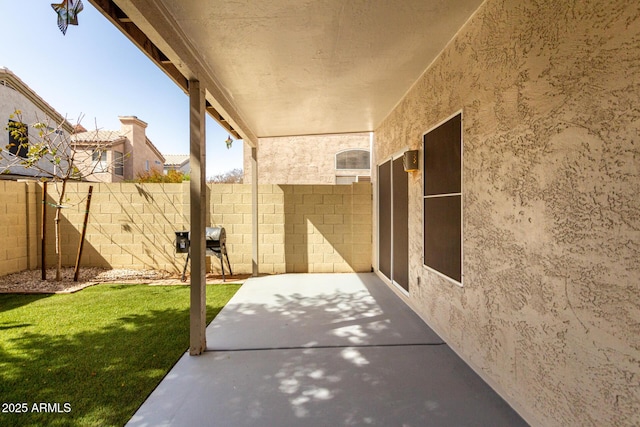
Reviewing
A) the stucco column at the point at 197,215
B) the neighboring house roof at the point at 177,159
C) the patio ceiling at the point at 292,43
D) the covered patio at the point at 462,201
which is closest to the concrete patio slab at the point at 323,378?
the covered patio at the point at 462,201

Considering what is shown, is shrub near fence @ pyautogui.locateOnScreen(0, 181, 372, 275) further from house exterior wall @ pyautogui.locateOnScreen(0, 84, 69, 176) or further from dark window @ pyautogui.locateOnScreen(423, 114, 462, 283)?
house exterior wall @ pyautogui.locateOnScreen(0, 84, 69, 176)

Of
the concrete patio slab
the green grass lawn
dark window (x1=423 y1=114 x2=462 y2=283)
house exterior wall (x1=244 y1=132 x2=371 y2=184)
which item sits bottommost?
the concrete patio slab

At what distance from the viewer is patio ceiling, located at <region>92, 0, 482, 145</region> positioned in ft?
8.38

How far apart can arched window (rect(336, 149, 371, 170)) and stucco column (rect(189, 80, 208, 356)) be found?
37.8 feet

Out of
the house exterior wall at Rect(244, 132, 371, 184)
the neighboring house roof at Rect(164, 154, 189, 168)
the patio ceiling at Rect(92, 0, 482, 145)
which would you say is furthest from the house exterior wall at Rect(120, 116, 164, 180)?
the patio ceiling at Rect(92, 0, 482, 145)

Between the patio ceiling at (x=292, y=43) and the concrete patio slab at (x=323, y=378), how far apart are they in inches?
115

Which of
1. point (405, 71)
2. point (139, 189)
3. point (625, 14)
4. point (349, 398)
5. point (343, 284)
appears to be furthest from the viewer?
point (139, 189)

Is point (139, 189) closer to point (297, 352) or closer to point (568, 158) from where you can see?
point (297, 352)

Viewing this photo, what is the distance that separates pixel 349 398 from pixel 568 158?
2253mm

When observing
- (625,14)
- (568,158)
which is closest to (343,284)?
(568,158)

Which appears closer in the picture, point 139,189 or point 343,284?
point 343,284

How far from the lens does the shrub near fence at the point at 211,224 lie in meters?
6.68

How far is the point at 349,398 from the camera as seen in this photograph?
97.0 inches

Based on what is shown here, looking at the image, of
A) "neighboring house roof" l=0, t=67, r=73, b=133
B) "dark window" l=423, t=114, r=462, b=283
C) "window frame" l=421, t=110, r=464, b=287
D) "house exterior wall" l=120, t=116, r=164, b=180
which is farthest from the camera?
"house exterior wall" l=120, t=116, r=164, b=180
